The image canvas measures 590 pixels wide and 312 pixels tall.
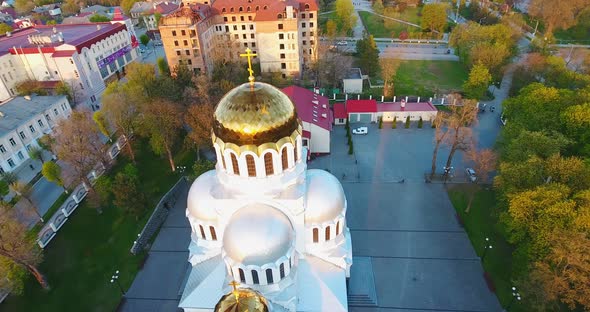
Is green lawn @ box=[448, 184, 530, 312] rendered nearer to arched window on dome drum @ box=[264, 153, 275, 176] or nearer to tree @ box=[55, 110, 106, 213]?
arched window on dome drum @ box=[264, 153, 275, 176]

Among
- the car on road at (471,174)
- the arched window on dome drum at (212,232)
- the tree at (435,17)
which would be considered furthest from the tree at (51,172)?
the tree at (435,17)

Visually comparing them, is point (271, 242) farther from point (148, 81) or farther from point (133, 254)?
point (148, 81)

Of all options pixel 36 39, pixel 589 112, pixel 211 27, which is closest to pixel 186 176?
pixel 211 27

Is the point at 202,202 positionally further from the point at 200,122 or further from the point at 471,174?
the point at 471,174

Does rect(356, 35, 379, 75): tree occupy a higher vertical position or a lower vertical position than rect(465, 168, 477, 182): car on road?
higher

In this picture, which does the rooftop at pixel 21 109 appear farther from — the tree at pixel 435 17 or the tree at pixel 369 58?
the tree at pixel 435 17

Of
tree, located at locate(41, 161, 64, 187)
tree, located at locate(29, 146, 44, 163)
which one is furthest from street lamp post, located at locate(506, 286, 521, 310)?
tree, located at locate(29, 146, 44, 163)

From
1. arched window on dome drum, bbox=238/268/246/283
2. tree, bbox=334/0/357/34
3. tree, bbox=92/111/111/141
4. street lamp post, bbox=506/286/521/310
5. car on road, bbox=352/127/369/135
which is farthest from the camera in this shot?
tree, bbox=334/0/357/34
